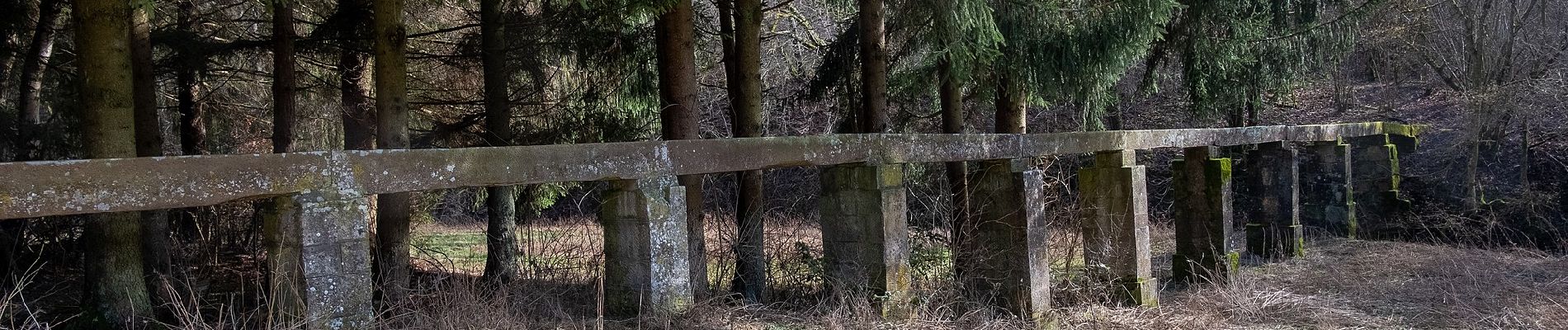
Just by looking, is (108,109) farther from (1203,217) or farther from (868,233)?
(1203,217)

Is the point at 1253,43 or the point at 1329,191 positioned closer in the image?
the point at 1253,43

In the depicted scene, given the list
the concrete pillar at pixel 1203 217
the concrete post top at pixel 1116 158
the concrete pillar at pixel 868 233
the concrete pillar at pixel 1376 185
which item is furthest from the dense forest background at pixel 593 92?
the concrete pillar at pixel 1203 217

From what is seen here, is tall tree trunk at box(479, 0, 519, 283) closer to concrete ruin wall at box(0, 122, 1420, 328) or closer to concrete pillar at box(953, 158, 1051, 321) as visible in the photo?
concrete ruin wall at box(0, 122, 1420, 328)

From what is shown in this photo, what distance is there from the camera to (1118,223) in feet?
29.9

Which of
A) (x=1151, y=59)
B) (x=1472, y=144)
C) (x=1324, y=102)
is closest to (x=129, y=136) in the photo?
(x=1151, y=59)

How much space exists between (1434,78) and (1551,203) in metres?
7.07

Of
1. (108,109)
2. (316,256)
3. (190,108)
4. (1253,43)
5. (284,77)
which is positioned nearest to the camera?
(316,256)

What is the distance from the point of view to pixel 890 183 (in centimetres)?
717

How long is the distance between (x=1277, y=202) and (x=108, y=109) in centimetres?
1231

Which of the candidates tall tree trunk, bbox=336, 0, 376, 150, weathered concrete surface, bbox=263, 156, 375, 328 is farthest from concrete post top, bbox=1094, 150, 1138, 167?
tall tree trunk, bbox=336, 0, 376, 150

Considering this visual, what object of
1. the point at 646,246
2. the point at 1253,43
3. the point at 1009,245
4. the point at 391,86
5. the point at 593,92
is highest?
the point at 1253,43

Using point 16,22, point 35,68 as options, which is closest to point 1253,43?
point 16,22

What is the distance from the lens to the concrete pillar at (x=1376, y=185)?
15.9 m

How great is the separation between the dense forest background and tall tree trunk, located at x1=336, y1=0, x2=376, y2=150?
0.10 feet
